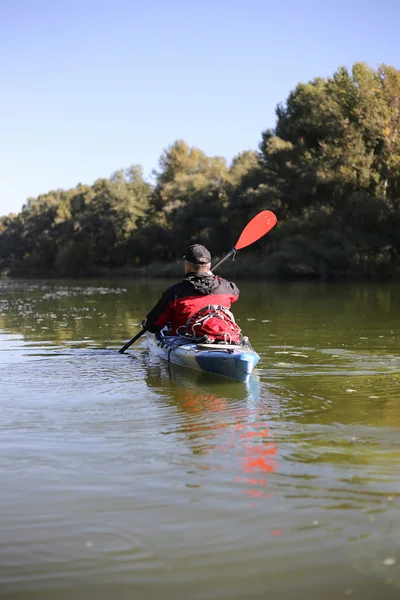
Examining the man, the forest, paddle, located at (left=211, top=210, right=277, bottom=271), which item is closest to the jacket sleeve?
the man

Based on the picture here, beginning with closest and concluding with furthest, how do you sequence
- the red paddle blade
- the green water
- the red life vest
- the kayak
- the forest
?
the green water, the kayak, the red life vest, the red paddle blade, the forest

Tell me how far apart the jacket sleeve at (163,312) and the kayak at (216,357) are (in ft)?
0.88

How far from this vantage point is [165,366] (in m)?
8.80

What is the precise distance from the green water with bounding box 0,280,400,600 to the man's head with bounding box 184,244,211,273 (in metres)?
1.24

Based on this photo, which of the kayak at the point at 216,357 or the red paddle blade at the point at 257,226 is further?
the red paddle blade at the point at 257,226

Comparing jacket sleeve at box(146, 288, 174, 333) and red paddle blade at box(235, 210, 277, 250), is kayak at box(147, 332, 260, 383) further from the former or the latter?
red paddle blade at box(235, 210, 277, 250)

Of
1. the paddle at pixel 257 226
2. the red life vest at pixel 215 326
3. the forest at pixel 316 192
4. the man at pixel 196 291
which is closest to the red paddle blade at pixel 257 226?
the paddle at pixel 257 226

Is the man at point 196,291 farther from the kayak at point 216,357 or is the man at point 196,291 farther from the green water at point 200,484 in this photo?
the green water at point 200,484

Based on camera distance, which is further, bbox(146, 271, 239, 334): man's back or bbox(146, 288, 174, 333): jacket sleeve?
bbox(146, 288, 174, 333): jacket sleeve

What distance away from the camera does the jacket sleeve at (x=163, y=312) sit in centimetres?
831

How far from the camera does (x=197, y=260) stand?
8.01m

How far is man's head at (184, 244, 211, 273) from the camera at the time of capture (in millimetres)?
8023

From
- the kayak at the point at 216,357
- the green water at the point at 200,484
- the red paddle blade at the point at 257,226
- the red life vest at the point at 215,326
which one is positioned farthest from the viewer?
the red paddle blade at the point at 257,226

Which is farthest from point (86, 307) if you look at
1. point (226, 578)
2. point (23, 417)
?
point (226, 578)
